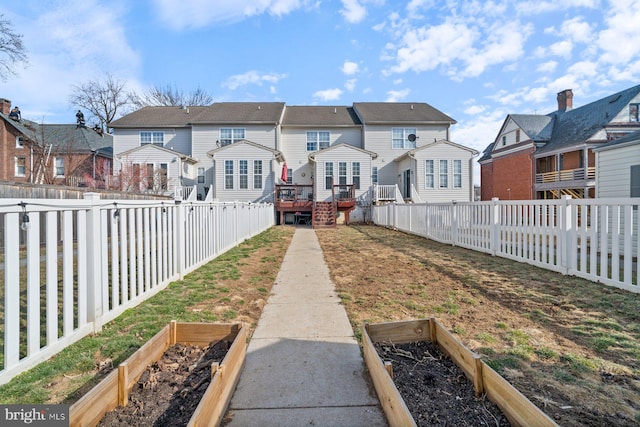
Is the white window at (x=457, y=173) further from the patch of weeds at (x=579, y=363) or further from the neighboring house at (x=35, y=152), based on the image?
the neighboring house at (x=35, y=152)

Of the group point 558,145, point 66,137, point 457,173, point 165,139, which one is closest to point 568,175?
point 558,145

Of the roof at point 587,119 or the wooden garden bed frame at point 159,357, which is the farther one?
the roof at point 587,119

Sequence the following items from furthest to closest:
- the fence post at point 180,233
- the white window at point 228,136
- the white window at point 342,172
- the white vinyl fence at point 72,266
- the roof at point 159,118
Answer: the roof at point 159,118, the white window at point 228,136, the white window at point 342,172, the fence post at point 180,233, the white vinyl fence at point 72,266

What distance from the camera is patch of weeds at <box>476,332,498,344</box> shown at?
Answer: 8.82 ft

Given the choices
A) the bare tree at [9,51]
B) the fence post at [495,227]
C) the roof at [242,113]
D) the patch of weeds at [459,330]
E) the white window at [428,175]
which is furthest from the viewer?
the roof at [242,113]

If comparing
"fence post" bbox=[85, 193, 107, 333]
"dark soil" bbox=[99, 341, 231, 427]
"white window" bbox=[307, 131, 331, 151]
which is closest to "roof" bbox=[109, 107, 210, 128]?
"white window" bbox=[307, 131, 331, 151]

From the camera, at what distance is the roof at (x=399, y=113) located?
2264 centimetres

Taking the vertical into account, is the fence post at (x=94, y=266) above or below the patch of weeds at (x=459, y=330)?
above

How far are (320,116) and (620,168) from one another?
18.2 m

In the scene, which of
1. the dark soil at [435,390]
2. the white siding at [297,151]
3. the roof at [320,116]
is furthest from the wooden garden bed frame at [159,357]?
the roof at [320,116]

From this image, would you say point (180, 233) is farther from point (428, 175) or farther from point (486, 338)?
point (428, 175)

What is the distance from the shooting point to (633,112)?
20.1m

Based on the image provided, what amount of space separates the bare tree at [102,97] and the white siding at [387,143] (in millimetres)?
28168

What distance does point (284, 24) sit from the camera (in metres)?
12.0
